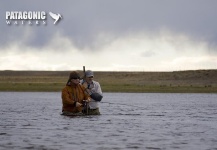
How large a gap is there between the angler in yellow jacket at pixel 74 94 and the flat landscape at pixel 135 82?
1602 inches

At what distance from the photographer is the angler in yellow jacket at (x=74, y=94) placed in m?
23.3

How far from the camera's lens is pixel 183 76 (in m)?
91.9

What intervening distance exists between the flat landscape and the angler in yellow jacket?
133ft

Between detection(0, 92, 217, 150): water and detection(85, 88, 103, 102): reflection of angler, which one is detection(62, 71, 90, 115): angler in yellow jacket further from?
detection(0, 92, 217, 150): water

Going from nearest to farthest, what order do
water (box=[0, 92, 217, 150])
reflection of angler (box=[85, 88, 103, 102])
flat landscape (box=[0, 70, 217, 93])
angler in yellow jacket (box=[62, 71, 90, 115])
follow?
water (box=[0, 92, 217, 150]) < angler in yellow jacket (box=[62, 71, 90, 115]) < reflection of angler (box=[85, 88, 103, 102]) < flat landscape (box=[0, 70, 217, 93])

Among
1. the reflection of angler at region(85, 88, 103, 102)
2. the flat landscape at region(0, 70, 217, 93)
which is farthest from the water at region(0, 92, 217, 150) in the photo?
the flat landscape at region(0, 70, 217, 93)

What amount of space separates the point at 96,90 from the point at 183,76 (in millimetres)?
68272

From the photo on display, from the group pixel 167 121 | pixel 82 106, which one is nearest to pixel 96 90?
pixel 82 106

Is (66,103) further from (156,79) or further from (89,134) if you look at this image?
(156,79)

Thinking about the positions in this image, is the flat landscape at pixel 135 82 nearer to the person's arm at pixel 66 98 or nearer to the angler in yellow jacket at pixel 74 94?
the angler in yellow jacket at pixel 74 94

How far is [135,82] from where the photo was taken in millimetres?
84812

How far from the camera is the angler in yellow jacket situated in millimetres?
23297

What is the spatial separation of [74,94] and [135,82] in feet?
201

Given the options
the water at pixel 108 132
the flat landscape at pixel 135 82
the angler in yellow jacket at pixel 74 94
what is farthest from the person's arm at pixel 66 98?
the flat landscape at pixel 135 82
